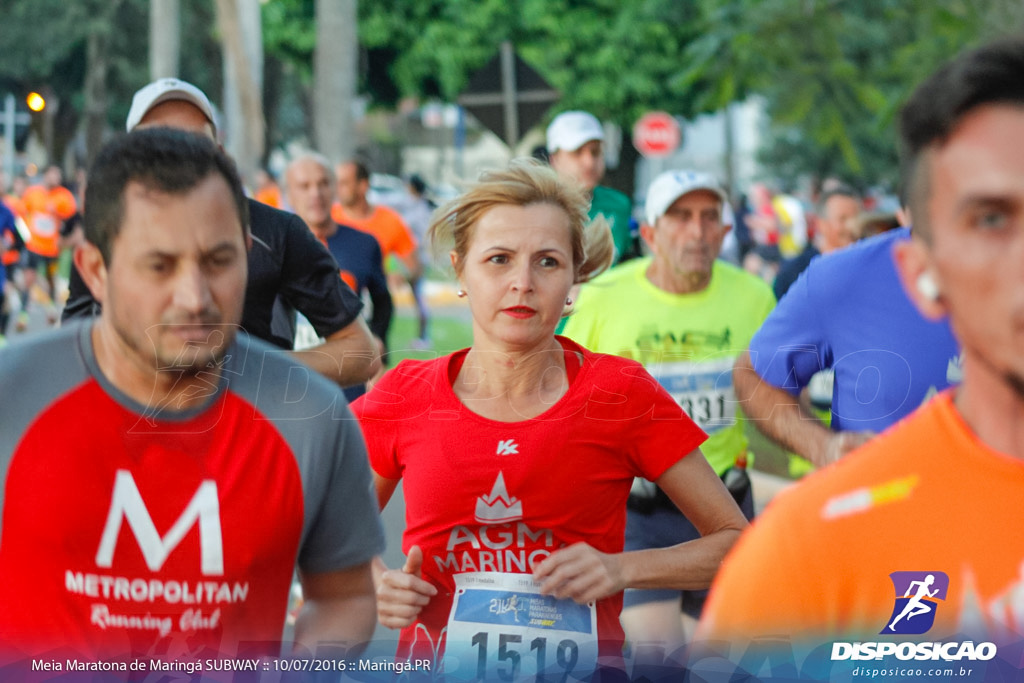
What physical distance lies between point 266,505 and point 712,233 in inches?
141

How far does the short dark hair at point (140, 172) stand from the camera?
7.08ft

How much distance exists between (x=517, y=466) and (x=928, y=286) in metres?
1.52

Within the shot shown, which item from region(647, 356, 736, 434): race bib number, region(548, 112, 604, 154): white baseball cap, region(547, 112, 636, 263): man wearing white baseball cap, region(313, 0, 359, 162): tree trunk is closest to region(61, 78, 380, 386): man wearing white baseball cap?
region(647, 356, 736, 434): race bib number

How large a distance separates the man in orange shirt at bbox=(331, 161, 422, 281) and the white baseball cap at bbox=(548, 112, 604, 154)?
202 cm

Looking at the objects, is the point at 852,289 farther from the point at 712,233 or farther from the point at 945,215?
the point at 712,233

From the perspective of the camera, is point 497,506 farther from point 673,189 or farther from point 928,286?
point 673,189

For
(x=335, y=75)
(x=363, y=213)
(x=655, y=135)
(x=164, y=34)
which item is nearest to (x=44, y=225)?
(x=164, y=34)

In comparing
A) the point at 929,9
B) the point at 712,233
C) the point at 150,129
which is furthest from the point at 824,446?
the point at 929,9

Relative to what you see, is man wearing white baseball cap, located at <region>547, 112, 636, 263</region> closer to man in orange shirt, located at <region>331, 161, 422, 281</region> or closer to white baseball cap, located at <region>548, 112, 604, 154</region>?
white baseball cap, located at <region>548, 112, 604, 154</region>

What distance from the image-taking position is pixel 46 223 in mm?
21562

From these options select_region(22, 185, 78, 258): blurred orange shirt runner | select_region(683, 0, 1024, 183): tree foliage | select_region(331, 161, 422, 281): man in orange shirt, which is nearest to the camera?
select_region(683, 0, 1024, 183): tree foliage

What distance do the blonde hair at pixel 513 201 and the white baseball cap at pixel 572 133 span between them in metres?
3.72

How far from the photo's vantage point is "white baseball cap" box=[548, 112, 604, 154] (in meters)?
7.23

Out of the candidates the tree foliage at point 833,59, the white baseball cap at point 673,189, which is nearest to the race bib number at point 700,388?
the white baseball cap at point 673,189
